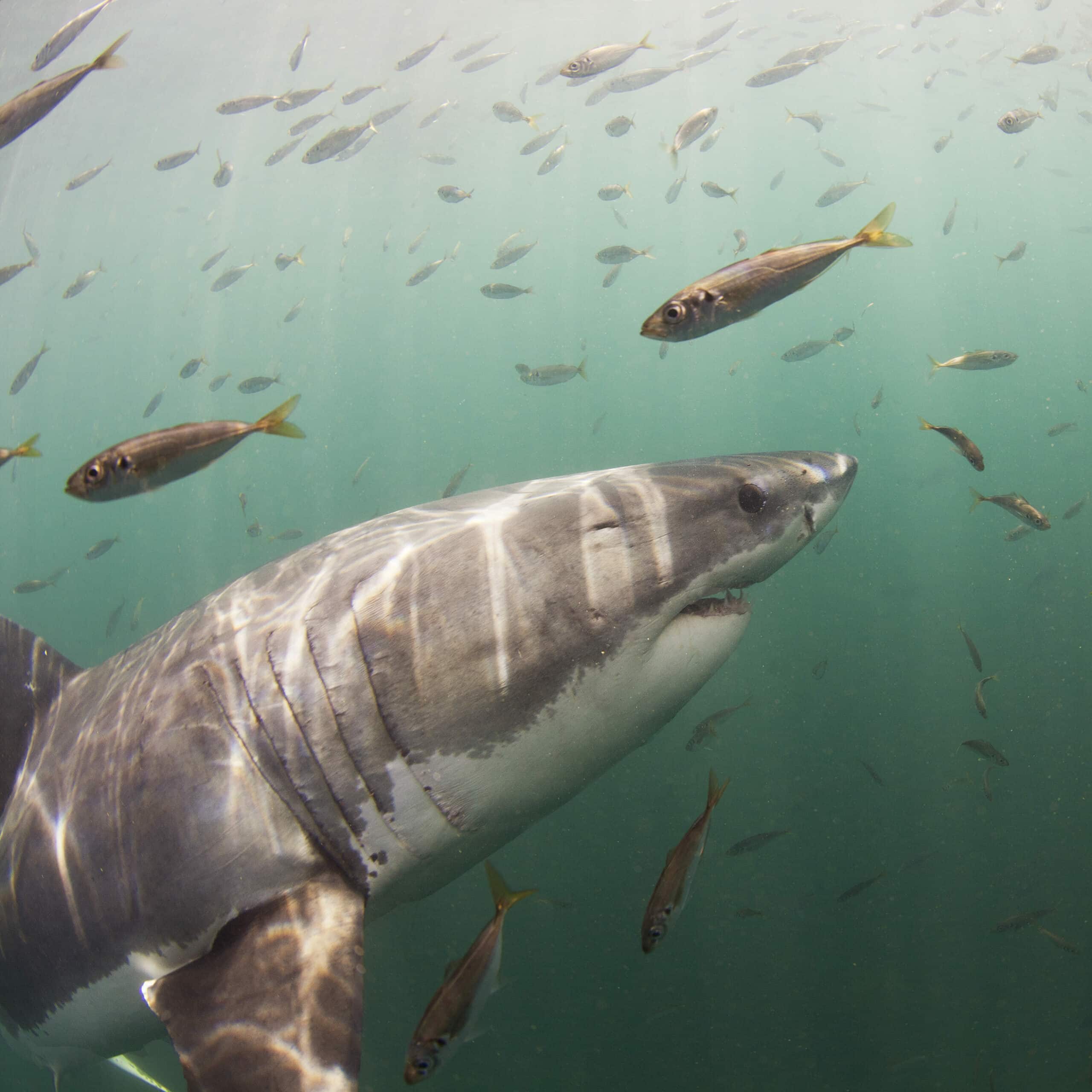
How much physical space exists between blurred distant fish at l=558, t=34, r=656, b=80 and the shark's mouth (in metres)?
5.89

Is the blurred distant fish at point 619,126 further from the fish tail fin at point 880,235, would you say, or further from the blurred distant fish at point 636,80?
the fish tail fin at point 880,235

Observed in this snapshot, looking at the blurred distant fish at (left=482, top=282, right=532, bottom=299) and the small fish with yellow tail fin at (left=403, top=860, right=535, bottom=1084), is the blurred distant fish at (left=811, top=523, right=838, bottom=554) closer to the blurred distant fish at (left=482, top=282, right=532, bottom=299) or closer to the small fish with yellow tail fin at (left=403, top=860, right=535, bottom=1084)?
the blurred distant fish at (left=482, top=282, right=532, bottom=299)

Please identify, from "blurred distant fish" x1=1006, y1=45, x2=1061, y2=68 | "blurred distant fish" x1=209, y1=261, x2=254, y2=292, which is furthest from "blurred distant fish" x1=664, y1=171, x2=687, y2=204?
"blurred distant fish" x1=209, y1=261, x2=254, y2=292

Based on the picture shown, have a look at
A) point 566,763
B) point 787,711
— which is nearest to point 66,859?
point 566,763

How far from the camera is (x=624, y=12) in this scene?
27219mm

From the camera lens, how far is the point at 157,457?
2.50m

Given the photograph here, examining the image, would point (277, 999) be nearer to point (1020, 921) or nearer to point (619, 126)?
point (1020, 921)

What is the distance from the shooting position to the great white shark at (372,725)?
6.31ft

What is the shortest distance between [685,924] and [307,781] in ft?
26.9

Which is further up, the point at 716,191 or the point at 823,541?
the point at 716,191

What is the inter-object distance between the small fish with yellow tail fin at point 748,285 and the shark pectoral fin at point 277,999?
224 centimetres

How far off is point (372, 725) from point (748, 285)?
212cm

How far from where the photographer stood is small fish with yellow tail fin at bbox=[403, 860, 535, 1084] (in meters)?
1.99

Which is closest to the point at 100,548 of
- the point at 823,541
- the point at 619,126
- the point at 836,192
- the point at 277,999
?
the point at 619,126
